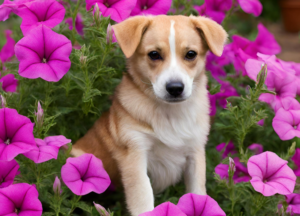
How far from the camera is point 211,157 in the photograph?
250cm

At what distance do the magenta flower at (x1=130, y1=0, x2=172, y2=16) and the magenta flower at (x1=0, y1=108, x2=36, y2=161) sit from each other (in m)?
0.94

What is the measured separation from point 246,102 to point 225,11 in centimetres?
103

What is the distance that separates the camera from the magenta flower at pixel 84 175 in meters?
1.81

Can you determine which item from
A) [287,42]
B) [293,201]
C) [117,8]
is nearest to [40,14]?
[117,8]

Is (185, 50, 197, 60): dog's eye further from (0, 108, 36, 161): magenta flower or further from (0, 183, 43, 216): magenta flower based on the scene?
(0, 183, 43, 216): magenta flower

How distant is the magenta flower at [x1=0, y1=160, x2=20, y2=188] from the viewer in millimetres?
1772

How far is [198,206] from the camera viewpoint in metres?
1.74

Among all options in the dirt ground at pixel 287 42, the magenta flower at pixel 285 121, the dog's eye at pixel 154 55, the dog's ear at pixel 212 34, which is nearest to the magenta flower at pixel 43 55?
the dog's eye at pixel 154 55

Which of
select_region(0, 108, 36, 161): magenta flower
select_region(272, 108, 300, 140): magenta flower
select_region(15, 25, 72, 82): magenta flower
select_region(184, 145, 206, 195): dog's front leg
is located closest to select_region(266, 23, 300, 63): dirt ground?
select_region(272, 108, 300, 140): magenta flower

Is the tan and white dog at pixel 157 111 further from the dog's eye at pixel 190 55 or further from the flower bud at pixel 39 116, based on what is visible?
the flower bud at pixel 39 116

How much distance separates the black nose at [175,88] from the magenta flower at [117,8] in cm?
50

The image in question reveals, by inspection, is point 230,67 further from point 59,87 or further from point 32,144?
point 32,144

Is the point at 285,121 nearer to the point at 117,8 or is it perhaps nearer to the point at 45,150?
the point at 117,8

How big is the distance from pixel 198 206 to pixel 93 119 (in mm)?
945
